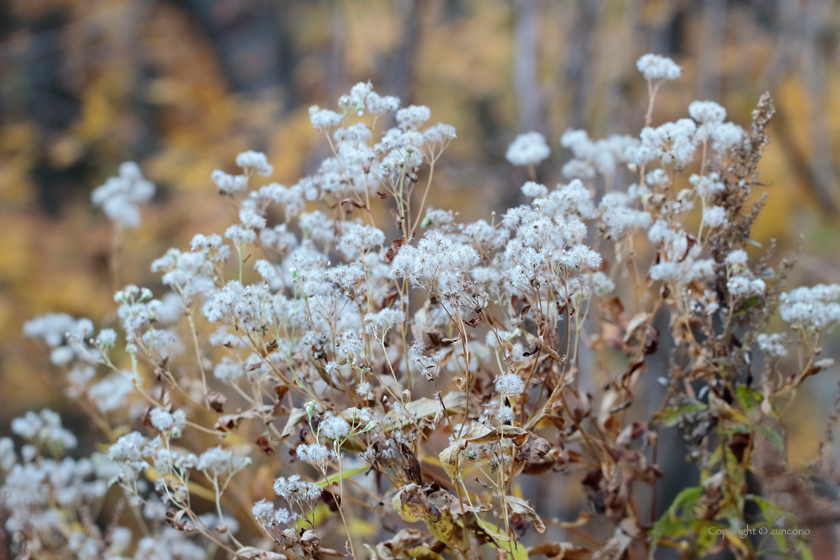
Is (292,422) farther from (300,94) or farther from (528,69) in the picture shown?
(300,94)

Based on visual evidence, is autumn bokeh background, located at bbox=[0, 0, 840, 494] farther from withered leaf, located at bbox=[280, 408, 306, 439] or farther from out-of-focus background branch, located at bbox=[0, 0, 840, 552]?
withered leaf, located at bbox=[280, 408, 306, 439]

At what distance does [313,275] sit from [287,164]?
1.76 metres

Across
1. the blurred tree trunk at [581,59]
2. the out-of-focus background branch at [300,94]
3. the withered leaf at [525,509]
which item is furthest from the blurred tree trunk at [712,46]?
the withered leaf at [525,509]

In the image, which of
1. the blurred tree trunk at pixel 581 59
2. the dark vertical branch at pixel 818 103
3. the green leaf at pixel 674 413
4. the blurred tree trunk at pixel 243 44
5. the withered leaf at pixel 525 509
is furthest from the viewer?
the blurred tree trunk at pixel 243 44

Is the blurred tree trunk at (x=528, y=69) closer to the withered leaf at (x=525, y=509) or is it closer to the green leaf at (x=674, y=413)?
the green leaf at (x=674, y=413)

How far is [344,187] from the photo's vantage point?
0.55 m

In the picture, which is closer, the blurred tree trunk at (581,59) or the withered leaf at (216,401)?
the withered leaf at (216,401)

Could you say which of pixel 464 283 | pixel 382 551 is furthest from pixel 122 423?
pixel 464 283

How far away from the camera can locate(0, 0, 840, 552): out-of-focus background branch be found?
1735 mm

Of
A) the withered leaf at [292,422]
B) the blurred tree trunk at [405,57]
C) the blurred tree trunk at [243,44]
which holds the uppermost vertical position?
the blurred tree trunk at [243,44]

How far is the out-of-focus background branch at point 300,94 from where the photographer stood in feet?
5.69

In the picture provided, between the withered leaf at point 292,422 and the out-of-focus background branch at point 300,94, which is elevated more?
the out-of-focus background branch at point 300,94

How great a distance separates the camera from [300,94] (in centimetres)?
245

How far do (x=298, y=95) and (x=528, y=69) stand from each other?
1121 millimetres
